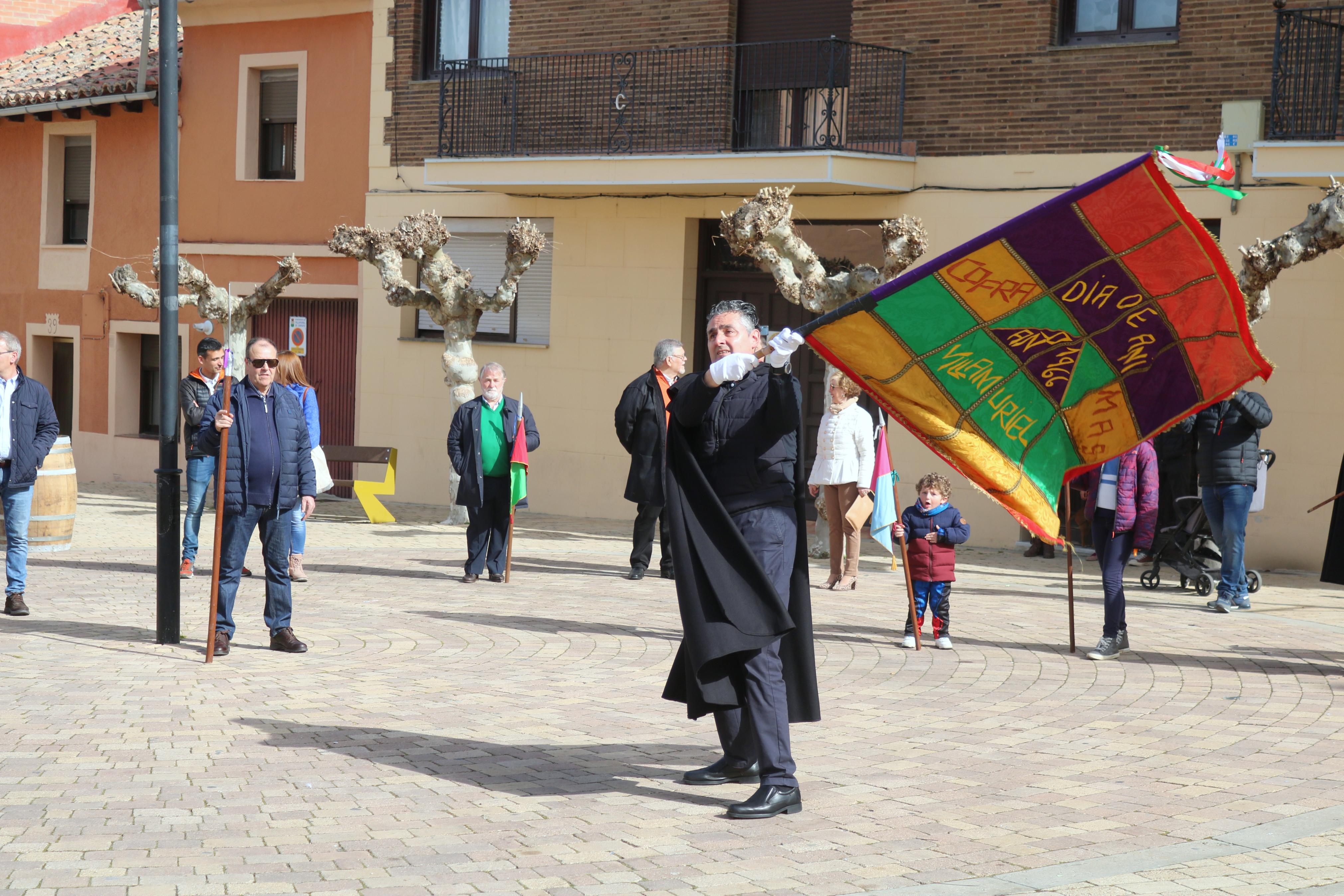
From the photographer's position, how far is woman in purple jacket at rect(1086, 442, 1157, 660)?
920 centimetres

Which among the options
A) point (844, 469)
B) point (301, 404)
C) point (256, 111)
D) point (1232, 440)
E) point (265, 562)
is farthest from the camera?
point (256, 111)

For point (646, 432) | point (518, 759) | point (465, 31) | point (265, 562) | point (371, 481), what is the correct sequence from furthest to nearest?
point (465, 31), point (371, 481), point (646, 432), point (265, 562), point (518, 759)

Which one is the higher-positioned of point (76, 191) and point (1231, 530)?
point (76, 191)

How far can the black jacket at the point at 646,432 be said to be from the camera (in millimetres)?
11859

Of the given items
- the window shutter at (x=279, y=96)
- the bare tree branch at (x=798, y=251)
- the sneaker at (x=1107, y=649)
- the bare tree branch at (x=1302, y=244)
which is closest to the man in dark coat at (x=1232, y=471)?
the bare tree branch at (x=1302, y=244)

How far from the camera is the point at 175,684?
780cm

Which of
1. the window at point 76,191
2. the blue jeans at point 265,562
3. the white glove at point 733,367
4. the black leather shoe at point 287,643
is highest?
the window at point 76,191

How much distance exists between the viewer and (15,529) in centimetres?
1010

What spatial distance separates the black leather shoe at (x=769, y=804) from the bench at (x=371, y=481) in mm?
11967

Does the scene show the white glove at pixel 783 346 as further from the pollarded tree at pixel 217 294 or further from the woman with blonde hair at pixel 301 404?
the pollarded tree at pixel 217 294

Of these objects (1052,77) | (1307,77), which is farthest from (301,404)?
(1307,77)

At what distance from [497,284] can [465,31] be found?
3.41m

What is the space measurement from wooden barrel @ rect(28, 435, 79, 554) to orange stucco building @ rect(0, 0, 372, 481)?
6963 mm

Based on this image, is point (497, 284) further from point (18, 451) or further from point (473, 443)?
point (18, 451)
